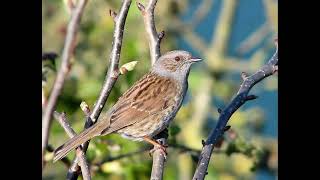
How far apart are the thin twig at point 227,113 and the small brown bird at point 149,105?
2.41 feet

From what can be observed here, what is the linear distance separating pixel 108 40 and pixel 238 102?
4.15 meters

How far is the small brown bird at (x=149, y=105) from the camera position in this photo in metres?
4.17

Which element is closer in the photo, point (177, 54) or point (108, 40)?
point (177, 54)

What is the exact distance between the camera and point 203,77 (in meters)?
8.17

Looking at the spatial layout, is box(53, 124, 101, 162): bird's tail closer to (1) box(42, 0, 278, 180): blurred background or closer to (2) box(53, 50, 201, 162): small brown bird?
(2) box(53, 50, 201, 162): small brown bird

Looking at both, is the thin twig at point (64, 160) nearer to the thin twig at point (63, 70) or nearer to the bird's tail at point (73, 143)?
the bird's tail at point (73, 143)

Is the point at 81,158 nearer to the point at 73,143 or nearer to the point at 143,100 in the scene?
the point at 73,143

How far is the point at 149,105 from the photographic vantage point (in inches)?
173

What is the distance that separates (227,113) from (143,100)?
1119 millimetres

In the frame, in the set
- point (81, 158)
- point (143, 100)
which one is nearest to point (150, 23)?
point (143, 100)
